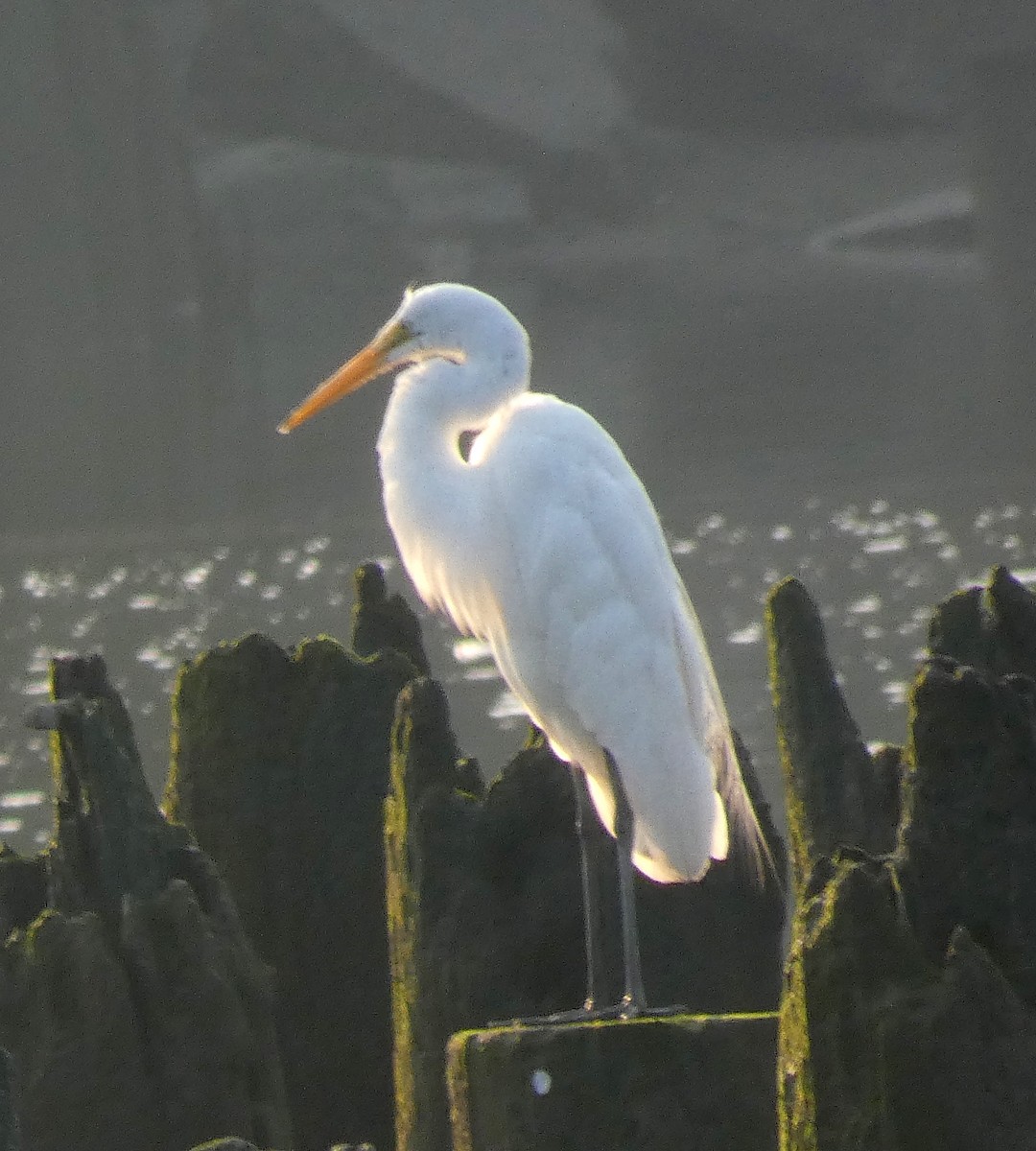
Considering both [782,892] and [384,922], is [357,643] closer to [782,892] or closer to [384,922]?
[384,922]

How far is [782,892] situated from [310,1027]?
1088mm

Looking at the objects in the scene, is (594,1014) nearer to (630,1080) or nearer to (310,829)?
(630,1080)

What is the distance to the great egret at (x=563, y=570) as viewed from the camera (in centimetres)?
547

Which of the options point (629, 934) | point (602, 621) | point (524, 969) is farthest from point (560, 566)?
point (524, 969)

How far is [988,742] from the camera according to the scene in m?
3.12

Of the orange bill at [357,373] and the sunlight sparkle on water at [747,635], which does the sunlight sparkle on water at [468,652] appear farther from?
the orange bill at [357,373]

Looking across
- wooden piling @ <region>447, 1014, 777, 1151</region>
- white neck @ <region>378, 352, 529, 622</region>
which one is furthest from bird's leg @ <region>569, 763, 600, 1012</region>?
white neck @ <region>378, 352, 529, 622</region>

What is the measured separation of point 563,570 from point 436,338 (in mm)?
762

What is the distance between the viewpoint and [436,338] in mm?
5910

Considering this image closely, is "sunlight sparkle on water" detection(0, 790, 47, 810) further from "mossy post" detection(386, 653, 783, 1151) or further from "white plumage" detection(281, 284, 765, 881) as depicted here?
"mossy post" detection(386, 653, 783, 1151)

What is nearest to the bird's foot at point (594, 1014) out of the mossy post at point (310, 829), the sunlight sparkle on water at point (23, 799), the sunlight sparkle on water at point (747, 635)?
the mossy post at point (310, 829)

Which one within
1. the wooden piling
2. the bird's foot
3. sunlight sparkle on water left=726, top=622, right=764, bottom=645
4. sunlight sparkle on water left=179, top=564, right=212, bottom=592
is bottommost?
the wooden piling

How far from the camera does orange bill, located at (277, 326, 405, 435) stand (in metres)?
6.02

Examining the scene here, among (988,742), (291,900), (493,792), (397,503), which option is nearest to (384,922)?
(291,900)
